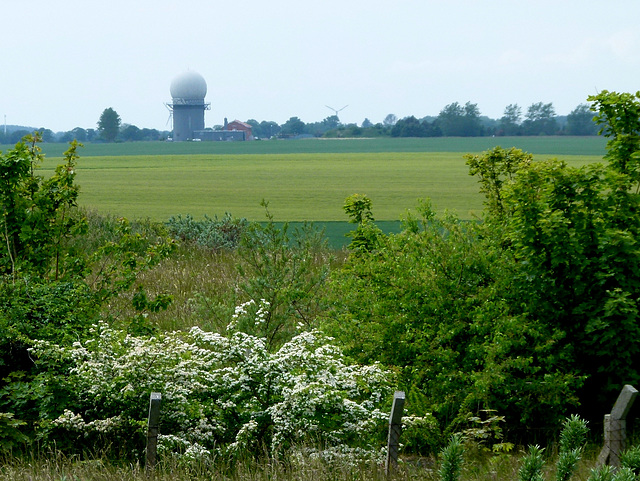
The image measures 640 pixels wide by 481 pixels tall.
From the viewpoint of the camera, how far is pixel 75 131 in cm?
18025

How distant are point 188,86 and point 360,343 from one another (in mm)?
129089

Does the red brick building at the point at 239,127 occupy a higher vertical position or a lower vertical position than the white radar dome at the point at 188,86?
lower

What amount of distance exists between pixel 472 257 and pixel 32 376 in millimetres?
4029

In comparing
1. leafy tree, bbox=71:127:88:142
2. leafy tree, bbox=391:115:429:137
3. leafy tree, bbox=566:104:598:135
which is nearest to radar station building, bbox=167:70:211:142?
leafy tree, bbox=71:127:88:142

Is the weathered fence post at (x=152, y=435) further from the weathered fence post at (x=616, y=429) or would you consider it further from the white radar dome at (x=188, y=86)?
→ the white radar dome at (x=188, y=86)

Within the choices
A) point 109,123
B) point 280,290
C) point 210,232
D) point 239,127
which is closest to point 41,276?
point 280,290

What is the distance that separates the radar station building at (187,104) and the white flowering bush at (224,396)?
126 m

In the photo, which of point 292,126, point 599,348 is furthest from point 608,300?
point 292,126

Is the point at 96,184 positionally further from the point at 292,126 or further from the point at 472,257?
the point at 292,126

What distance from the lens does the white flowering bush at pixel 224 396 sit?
5852 mm

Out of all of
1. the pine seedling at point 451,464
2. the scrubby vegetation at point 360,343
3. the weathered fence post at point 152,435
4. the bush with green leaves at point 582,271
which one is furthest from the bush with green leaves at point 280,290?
the pine seedling at point 451,464

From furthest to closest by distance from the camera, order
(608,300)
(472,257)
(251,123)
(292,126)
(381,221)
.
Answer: (251,123)
(292,126)
(381,221)
(472,257)
(608,300)

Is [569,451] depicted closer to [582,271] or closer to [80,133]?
[582,271]

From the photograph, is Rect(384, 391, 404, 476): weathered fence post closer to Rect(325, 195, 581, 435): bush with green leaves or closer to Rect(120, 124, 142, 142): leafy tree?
Rect(325, 195, 581, 435): bush with green leaves
